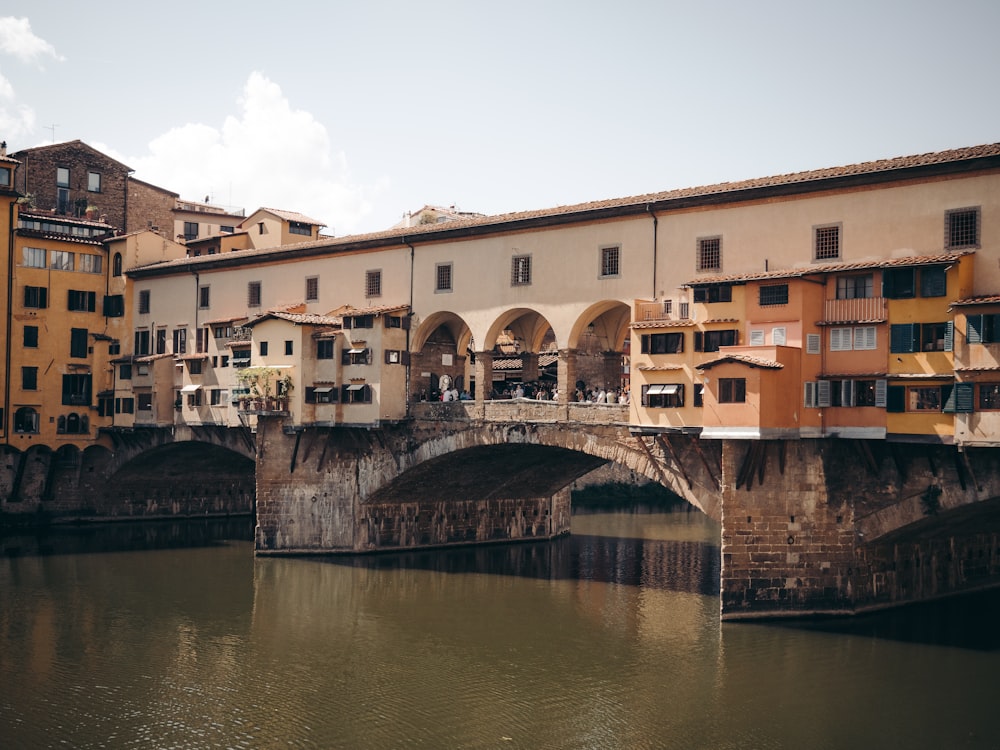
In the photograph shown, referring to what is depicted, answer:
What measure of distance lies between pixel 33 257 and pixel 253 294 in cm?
1460

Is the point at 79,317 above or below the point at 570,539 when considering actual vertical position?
above

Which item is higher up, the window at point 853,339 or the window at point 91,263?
the window at point 91,263

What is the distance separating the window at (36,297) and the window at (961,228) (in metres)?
47.6

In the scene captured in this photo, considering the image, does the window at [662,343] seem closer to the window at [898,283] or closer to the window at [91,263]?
the window at [898,283]

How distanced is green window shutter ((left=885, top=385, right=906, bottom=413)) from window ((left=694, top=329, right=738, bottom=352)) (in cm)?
520

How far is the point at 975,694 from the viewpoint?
101 feet

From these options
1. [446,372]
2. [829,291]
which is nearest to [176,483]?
[446,372]

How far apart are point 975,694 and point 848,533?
704cm

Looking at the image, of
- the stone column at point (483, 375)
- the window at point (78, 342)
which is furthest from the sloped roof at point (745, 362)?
the window at point (78, 342)

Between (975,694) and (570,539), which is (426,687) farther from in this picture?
(570,539)

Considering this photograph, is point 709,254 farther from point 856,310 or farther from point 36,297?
point 36,297

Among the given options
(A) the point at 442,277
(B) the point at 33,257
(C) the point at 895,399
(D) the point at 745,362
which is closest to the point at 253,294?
(A) the point at 442,277

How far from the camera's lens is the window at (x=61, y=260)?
2501 inches

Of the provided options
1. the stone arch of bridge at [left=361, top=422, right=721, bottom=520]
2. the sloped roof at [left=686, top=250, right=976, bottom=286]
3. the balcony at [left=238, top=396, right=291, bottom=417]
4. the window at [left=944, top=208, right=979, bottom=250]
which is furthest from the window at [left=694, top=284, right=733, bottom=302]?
the balcony at [left=238, top=396, right=291, bottom=417]
